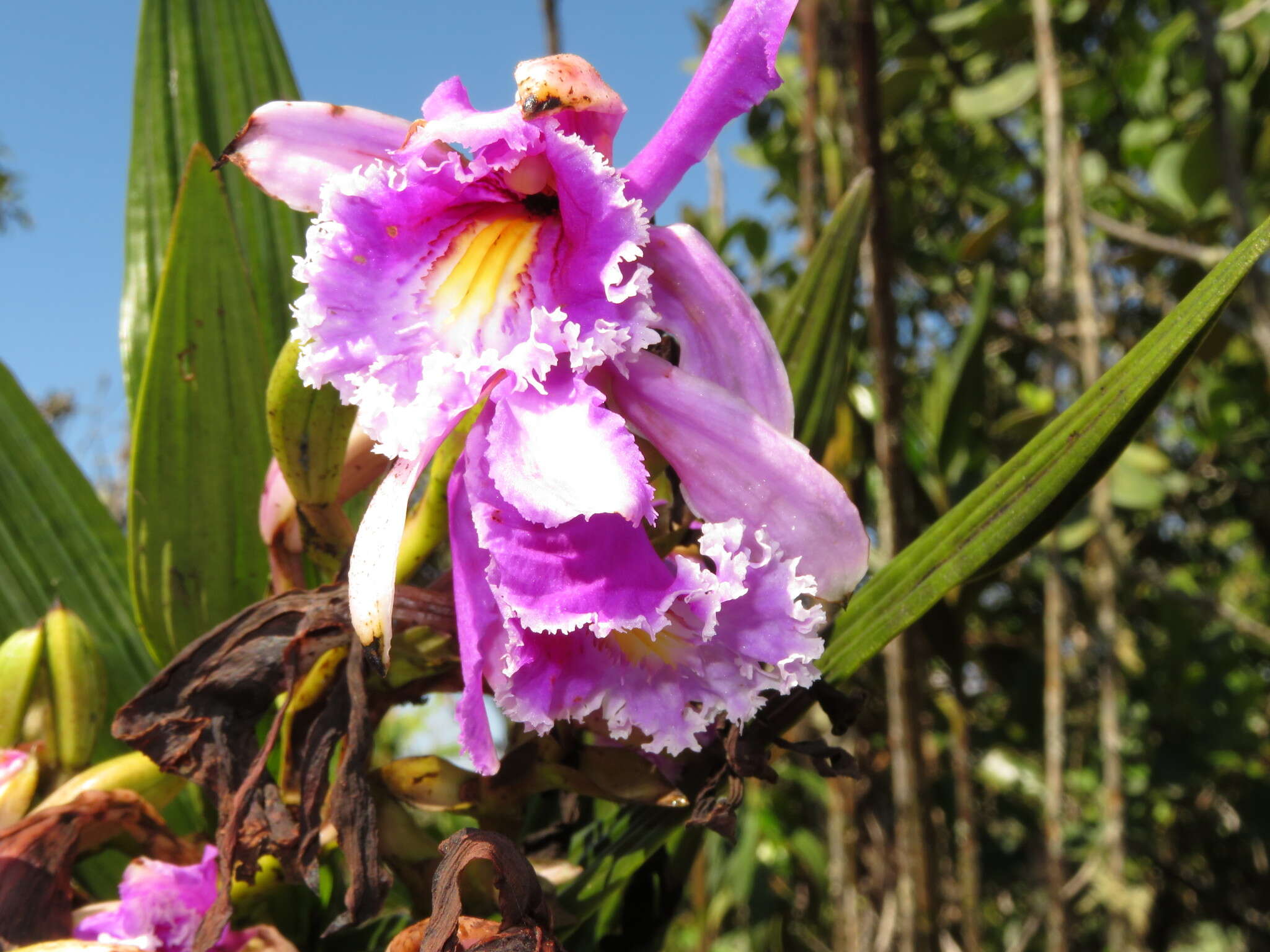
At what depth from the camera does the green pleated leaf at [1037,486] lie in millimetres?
320

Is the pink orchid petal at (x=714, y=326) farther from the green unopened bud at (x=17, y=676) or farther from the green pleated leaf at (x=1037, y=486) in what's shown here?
the green unopened bud at (x=17, y=676)

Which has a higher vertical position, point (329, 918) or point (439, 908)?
point (439, 908)

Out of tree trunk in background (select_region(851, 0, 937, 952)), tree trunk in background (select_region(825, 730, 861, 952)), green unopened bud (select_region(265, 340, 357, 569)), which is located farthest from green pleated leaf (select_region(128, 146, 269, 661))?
tree trunk in background (select_region(825, 730, 861, 952))

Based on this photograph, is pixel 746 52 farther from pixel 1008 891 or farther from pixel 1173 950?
pixel 1173 950

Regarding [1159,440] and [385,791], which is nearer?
[385,791]

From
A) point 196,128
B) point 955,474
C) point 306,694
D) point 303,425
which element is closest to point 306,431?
point 303,425

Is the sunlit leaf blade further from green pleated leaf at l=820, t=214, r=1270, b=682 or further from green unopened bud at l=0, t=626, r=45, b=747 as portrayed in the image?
green unopened bud at l=0, t=626, r=45, b=747

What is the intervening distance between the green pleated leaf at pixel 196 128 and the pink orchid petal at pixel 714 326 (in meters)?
0.31

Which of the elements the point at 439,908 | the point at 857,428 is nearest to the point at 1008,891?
the point at 857,428

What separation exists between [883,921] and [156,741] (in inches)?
30.7

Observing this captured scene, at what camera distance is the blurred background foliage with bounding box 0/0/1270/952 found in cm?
51

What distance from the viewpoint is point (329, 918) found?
0.49 meters

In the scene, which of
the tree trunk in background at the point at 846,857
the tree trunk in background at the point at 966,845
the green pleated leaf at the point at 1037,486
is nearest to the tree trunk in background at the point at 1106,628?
the tree trunk in background at the point at 966,845

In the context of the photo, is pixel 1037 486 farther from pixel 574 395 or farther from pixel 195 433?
pixel 195 433
